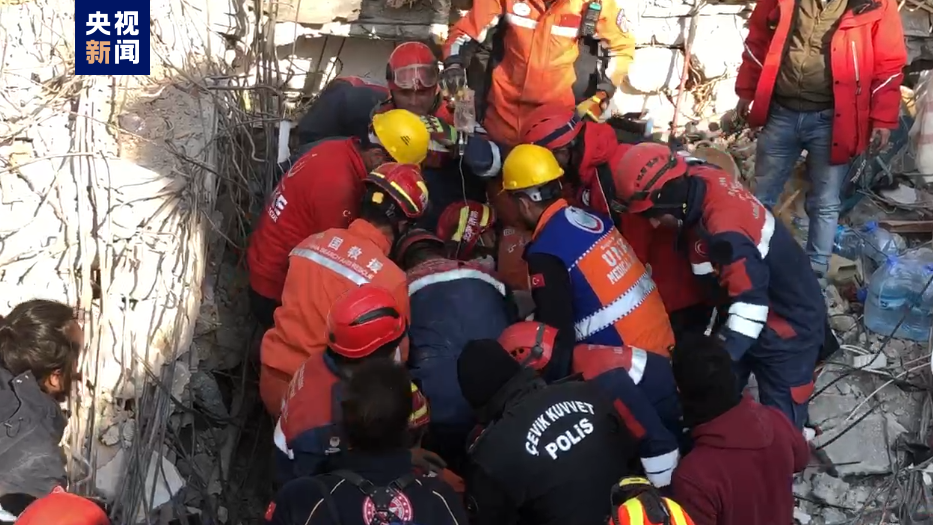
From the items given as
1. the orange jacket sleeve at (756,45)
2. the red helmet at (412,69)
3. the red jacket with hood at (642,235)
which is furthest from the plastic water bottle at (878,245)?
the red helmet at (412,69)

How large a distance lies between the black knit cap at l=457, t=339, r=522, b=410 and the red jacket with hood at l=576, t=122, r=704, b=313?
1432 millimetres

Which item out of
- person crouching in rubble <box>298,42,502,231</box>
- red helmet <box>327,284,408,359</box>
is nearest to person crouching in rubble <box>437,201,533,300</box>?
person crouching in rubble <box>298,42,502,231</box>

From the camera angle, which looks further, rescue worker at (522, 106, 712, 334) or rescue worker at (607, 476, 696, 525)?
rescue worker at (522, 106, 712, 334)

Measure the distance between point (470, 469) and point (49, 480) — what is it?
1483 millimetres

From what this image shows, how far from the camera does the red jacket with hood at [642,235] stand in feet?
13.6

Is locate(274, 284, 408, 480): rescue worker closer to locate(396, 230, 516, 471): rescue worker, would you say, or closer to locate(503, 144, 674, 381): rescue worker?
locate(396, 230, 516, 471): rescue worker

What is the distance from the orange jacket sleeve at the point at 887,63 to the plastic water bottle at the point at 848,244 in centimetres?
118

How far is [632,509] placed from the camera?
6.93ft

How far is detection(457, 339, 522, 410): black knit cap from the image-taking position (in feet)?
9.69

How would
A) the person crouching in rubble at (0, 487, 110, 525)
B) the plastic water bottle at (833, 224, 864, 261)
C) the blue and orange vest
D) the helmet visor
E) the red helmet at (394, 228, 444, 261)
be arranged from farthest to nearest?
the plastic water bottle at (833, 224, 864, 261), the helmet visor, the red helmet at (394, 228, 444, 261), the blue and orange vest, the person crouching in rubble at (0, 487, 110, 525)

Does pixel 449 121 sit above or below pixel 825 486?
above

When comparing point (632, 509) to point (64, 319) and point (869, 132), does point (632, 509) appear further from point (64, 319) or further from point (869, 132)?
point (869, 132)

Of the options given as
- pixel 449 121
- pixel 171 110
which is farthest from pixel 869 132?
pixel 171 110

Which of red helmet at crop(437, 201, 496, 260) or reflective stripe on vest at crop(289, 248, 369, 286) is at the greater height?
reflective stripe on vest at crop(289, 248, 369, 286)
